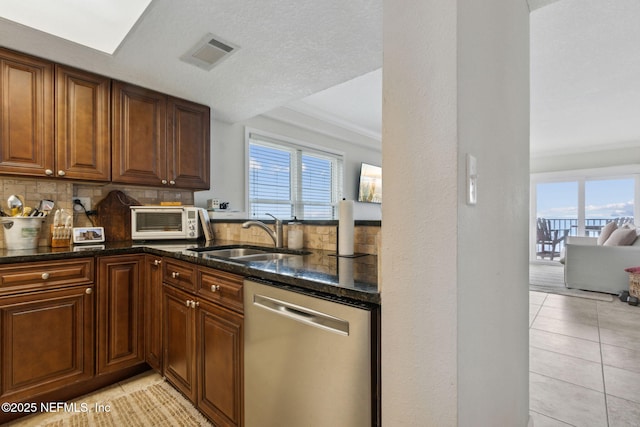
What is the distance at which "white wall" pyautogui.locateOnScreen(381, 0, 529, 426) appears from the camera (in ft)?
2.22

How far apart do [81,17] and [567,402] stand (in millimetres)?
3806

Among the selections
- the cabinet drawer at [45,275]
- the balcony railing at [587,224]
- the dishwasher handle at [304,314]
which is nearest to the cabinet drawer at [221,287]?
the dishwasher handle at [304,314]

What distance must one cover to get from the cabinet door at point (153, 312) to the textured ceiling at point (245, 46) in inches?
54.4

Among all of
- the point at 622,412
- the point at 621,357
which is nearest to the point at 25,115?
the point at 622,412

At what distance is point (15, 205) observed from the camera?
83.1 inches

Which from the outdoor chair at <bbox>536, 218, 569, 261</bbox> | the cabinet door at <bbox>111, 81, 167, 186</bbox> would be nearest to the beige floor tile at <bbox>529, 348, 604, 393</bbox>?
the cabinet door at <bbox>111, 81, 167, 186</bbox>

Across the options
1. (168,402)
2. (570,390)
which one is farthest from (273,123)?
(570,390)

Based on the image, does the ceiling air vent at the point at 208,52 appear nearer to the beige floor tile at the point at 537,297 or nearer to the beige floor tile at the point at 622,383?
the beige floor tile at the point at 622,383

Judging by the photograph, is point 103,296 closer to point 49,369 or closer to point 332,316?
point 49,369

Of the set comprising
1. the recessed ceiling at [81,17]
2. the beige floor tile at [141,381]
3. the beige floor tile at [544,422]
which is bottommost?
the beige floor tile at [141,381]

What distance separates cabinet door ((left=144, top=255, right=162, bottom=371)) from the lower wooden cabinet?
10cm

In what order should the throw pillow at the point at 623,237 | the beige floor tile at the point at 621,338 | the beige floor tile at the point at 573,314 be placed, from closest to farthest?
the beige floor tile at the point at 621,338
the beige floor tile at the point at 573,314
the throw pillow at the point at 623,237

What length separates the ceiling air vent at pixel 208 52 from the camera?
6.04 feet

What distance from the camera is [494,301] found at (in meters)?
0.95
